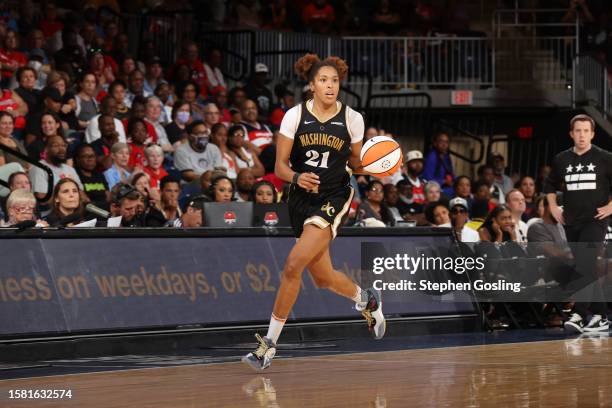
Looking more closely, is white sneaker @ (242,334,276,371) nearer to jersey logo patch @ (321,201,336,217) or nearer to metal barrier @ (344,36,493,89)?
jersey logo patch @ (321,201,336,217)

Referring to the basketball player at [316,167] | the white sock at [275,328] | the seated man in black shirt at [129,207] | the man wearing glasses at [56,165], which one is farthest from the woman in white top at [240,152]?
the white sock at [275,328]

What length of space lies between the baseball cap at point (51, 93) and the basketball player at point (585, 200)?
658 cm

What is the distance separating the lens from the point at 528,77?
25.2 meters

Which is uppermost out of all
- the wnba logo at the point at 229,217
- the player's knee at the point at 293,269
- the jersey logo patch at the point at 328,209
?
the jersey logo patch at the point at 328,209

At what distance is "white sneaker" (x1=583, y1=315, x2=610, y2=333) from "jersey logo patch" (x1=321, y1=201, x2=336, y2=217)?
4.66 metres

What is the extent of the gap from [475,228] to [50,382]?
26.0 feet

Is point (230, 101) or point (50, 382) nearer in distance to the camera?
point (50, 382)

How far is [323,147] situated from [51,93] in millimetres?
7282

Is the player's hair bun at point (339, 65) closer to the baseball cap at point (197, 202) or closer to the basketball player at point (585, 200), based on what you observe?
the baseball cap at point (197, 202)

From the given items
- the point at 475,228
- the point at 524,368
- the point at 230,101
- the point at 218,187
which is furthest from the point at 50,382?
the point at 230,101

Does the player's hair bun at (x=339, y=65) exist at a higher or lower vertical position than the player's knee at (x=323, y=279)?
higher

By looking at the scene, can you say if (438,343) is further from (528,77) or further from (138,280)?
(528,77)

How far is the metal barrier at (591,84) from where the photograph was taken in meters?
23.9

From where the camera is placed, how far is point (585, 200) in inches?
522
